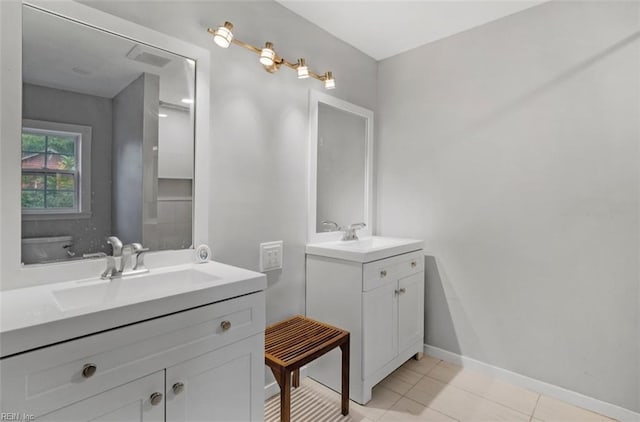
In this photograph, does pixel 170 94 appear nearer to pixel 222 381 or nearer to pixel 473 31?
pixel 222 381

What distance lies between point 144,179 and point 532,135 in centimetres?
219

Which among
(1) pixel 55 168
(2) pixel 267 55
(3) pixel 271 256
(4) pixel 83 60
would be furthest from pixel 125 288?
(2) pixel 267 55

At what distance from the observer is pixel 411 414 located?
175cm

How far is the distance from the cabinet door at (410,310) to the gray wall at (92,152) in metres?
1.67

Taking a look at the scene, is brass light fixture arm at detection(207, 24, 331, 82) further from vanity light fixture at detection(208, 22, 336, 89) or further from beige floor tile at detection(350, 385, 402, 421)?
beige floor tile at detection(350, 385, 402, 421)

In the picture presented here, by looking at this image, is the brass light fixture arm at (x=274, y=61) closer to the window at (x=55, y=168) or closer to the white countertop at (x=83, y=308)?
the window at (x=55, y=168)

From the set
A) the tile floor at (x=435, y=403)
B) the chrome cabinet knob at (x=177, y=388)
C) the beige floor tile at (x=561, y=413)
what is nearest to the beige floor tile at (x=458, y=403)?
the tile floor at (x=435, y=403)

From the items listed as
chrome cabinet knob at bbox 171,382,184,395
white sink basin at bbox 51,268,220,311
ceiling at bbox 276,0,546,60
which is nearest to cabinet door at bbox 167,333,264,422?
chrome cabinet knob at bbox 171,382,184,395

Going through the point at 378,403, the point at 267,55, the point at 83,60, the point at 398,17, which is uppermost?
the point at 398,17

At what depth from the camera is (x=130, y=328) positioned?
92 centimetres

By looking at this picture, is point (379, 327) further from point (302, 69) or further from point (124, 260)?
point (302, 69)

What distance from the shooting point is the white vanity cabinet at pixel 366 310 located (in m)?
1.82

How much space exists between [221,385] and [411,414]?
A: 3.79 feet

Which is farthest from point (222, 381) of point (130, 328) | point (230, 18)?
point (230, 18)
